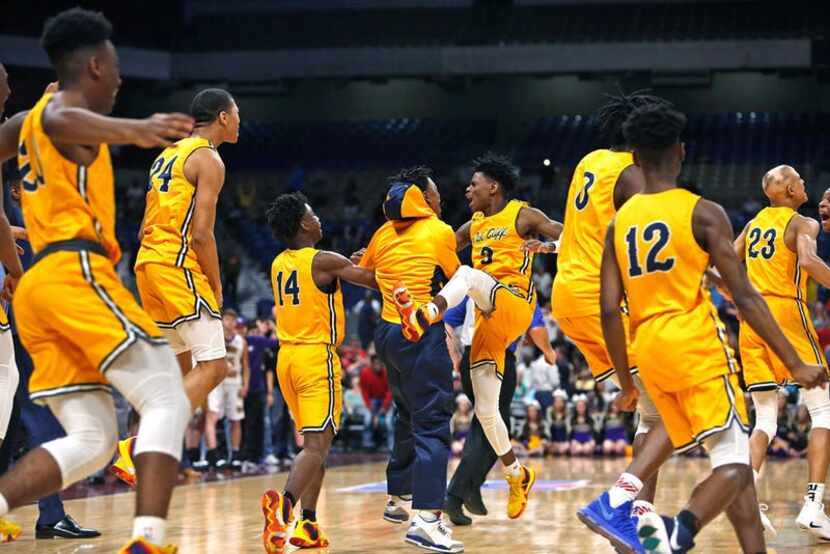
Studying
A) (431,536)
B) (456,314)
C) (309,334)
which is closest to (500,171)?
(456,314)

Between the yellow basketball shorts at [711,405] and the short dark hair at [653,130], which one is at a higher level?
the short dark hair at [653,130]

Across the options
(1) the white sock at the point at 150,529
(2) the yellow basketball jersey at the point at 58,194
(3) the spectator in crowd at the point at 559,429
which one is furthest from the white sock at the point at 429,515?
(3) the spectator in crowd at the point at 559,429

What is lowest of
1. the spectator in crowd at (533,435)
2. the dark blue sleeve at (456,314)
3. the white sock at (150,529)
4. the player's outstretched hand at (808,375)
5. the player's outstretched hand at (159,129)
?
the spectator in crowd at (533,435)

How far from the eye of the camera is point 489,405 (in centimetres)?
699

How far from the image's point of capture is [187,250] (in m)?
6.02

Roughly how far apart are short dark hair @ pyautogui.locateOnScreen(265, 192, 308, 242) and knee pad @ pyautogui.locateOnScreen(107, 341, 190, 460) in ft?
8.93

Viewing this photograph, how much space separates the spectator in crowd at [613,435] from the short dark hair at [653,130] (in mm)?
10533

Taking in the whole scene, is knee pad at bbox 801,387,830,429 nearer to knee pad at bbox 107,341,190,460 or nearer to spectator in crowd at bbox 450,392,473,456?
knee pad at bbox 107,341,190,460

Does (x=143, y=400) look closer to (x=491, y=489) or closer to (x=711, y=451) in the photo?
(x=711, y=451)

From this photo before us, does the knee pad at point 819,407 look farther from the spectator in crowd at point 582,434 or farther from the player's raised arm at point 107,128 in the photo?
the spectator in crowd at point 582,434

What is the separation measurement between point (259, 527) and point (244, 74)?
20.3 metres

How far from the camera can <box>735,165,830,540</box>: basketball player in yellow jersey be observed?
6879 millimetres

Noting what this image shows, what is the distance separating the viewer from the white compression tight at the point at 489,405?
699cm

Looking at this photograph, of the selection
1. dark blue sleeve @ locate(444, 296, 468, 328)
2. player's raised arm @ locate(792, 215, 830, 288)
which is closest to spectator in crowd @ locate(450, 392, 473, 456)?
dark blue sleeve @ locate(444, 296, 468, 328)
